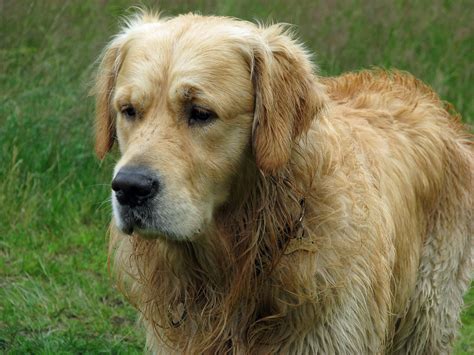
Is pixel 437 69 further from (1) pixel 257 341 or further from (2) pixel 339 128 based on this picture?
(1) pixel 257 341

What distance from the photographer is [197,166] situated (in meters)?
4.35

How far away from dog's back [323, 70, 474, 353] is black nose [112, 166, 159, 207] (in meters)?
1.61

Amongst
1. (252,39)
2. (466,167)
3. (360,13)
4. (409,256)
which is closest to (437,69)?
(360,13)

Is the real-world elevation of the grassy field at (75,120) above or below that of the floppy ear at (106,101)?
below

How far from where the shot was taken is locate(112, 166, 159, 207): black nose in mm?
4166

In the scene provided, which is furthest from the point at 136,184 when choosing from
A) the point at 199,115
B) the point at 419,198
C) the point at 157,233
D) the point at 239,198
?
the point at 419,198

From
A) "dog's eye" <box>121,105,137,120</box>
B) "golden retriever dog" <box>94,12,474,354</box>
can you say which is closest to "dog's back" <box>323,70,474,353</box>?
"golden retriever dog" <box>94,12,474,354</box>

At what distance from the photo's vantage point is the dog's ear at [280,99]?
14.6ft

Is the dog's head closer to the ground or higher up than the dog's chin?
higher up

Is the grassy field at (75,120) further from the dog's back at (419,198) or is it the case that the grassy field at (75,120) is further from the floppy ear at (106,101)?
the dog's back at (419,198)

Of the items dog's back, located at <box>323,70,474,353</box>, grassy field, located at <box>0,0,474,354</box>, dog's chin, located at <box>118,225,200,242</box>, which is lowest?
grassy field, located at <box>0,0,474,354</box>

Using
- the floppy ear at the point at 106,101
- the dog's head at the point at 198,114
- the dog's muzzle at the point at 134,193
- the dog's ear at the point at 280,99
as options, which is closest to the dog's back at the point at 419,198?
the dog's ear at the point at 280,99

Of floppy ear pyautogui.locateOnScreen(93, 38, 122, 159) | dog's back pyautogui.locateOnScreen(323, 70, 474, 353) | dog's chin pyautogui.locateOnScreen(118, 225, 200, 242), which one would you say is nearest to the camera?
dog's chin pyautogui.locateOnScreen(118, 225, 200, 242)

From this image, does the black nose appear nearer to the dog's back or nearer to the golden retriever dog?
the golden retriever dog
